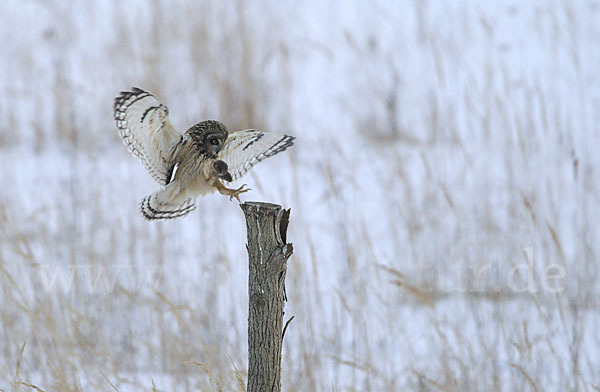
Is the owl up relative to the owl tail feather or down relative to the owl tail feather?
up

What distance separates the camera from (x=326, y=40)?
17.5 ft

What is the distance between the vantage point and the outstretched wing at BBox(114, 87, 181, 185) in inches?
39.9

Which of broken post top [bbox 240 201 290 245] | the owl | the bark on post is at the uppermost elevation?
the owl

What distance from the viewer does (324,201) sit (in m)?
3.50

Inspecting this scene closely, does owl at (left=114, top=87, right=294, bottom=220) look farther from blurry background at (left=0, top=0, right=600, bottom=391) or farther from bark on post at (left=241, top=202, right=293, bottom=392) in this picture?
blurry background at (left=0, top=0, right=600, bottom=391)

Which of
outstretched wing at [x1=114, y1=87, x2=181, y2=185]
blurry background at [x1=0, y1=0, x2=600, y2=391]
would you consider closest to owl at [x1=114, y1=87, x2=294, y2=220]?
outstretched wing at [x1=114, y1=87, x2=181, y2=185]

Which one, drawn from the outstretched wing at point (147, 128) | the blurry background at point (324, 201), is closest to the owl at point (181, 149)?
the outstretched wing at point (147, 128)

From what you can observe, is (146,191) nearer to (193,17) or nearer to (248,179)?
(248,179)

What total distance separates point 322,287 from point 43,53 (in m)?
3.44

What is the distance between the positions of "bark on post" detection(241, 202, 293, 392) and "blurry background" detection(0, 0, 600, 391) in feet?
1.16

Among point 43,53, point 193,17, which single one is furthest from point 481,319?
point 43,53

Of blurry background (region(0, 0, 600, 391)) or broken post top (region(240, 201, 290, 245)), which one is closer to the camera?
broken post top (region(240, 201, 290, 245))

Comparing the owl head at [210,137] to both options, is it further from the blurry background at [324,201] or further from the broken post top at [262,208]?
the blurry background at [324,201]

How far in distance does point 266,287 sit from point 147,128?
0.34m
